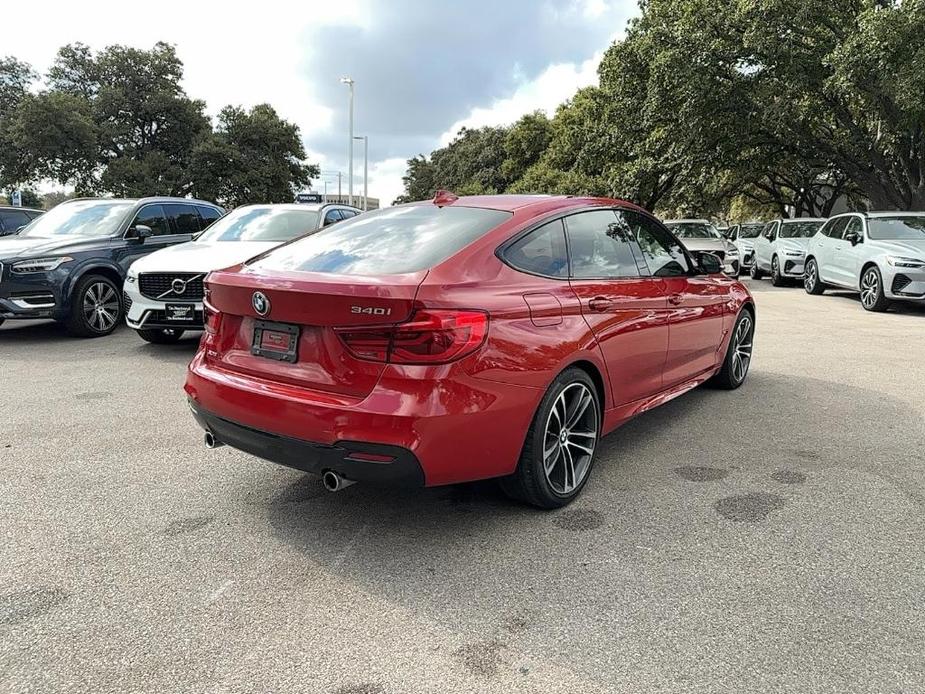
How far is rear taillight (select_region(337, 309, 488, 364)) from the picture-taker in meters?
2.88

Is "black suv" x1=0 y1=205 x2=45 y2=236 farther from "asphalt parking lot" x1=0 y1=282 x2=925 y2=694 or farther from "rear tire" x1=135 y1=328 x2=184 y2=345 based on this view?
"asphalt parking lot" x1=0 y1=282 x2=925 y2=694

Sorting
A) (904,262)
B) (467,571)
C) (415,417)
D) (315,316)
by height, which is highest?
(904,262)

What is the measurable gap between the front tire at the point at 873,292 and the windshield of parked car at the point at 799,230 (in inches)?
218

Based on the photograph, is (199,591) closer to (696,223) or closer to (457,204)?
(457,204)

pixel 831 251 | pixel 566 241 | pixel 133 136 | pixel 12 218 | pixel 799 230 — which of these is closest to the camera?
pixel 566 241

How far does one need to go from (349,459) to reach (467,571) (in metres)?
0.68

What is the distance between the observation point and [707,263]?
5293mm

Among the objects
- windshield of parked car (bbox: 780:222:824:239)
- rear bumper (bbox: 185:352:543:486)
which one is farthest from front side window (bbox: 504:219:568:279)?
windshield of parked car (bbox: 780:222:824:239)

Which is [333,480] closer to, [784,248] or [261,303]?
[261,303]

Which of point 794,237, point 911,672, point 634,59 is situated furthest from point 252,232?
point 634,59

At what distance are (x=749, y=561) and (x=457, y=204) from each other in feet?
7.68

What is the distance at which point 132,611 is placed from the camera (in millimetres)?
2635

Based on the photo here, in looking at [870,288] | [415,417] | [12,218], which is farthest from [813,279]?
[12,218]

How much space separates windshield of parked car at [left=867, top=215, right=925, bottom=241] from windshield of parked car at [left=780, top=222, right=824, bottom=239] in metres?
4.77
